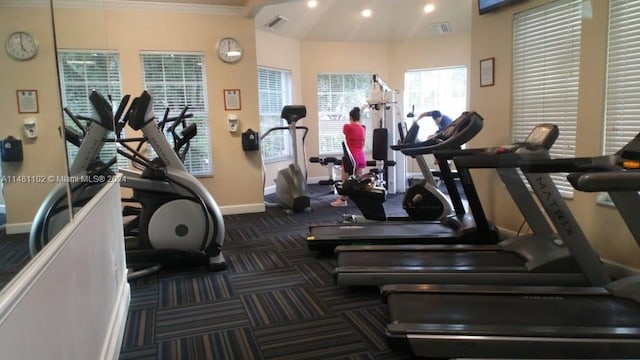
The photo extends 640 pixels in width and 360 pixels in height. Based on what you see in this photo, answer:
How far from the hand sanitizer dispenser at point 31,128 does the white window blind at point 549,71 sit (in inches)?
156

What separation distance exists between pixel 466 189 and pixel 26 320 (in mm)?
3625

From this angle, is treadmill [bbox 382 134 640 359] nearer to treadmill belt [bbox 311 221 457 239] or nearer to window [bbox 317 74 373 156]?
treadmill belt [bbox 311 221 457 239]

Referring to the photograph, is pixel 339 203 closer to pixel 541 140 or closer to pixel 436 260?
pixel 436 260

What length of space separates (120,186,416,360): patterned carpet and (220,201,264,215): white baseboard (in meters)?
1.81

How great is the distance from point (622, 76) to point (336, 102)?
630 cm

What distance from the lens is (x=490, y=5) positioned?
464cm

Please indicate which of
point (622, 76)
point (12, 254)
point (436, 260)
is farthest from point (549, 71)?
point (12, 254)

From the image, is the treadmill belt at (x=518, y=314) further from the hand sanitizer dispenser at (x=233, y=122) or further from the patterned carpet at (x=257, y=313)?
the hand sanitizer dispenser at (x=233, y=122)

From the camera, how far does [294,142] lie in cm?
641

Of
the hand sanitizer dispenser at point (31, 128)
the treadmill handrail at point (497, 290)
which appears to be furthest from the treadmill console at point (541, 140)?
the hand sanitizer dispenser at point (31, 128)

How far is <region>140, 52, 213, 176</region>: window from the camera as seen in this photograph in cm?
598

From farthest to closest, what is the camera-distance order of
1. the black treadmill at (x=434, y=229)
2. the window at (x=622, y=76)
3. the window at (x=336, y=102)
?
the window at (x=336, y=102), the black treadmill at (x=434, y=229), the window at (x=622, y=76)

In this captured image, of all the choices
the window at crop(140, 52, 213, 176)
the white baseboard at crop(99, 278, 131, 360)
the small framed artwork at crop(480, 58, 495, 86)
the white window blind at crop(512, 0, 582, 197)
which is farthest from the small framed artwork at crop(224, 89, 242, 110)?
the white window blind at crop(512, 0, 582, 197)

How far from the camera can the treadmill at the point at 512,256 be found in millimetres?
3088
